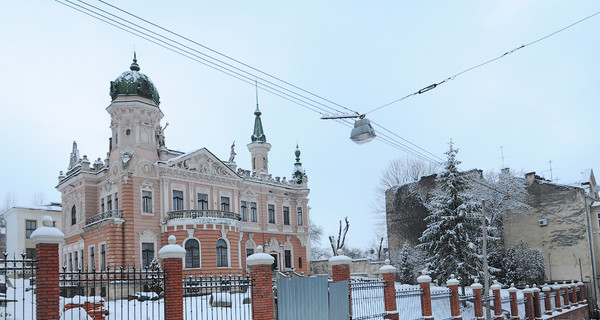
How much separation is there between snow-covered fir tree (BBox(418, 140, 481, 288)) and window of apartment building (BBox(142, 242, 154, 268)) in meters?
16.5

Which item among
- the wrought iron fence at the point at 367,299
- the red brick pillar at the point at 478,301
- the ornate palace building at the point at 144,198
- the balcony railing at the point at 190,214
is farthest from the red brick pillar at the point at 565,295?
the balcony railing at the point at 190,214

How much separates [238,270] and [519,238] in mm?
20346

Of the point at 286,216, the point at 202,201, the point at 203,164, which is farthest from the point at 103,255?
the point at 286,216

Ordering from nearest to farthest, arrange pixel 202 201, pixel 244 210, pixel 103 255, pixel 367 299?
1. pixel 367 299
2. pixel 103 255
3. pixel 202 201
4. pixel 244 210

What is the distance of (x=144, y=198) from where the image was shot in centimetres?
3262

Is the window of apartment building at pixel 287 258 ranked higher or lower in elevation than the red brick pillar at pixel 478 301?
higher

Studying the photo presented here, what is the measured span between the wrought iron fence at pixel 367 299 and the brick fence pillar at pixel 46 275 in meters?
8.33

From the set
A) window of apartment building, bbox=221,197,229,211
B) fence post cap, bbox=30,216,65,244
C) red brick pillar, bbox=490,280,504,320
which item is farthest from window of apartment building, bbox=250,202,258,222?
fence post cap, bbox=30,216,65,244

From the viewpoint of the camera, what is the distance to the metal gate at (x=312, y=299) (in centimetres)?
1289

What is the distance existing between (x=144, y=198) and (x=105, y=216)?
8.45 ft

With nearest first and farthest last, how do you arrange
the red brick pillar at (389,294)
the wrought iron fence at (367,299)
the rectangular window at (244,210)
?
1. the wrought iron fence at (367,299)
2. the red brick pillar at (389,294)
3. the rectangular window at (244,210)

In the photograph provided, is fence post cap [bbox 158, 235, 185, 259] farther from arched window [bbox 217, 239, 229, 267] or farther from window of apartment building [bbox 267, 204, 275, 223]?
window of apartment building [bbox 267, 204, 275, 223]

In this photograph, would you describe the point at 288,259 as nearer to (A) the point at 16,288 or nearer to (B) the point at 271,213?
(B) the point at 271,213

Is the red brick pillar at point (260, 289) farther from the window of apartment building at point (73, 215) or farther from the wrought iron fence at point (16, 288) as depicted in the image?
the window of apartment building at point (73, 215)
